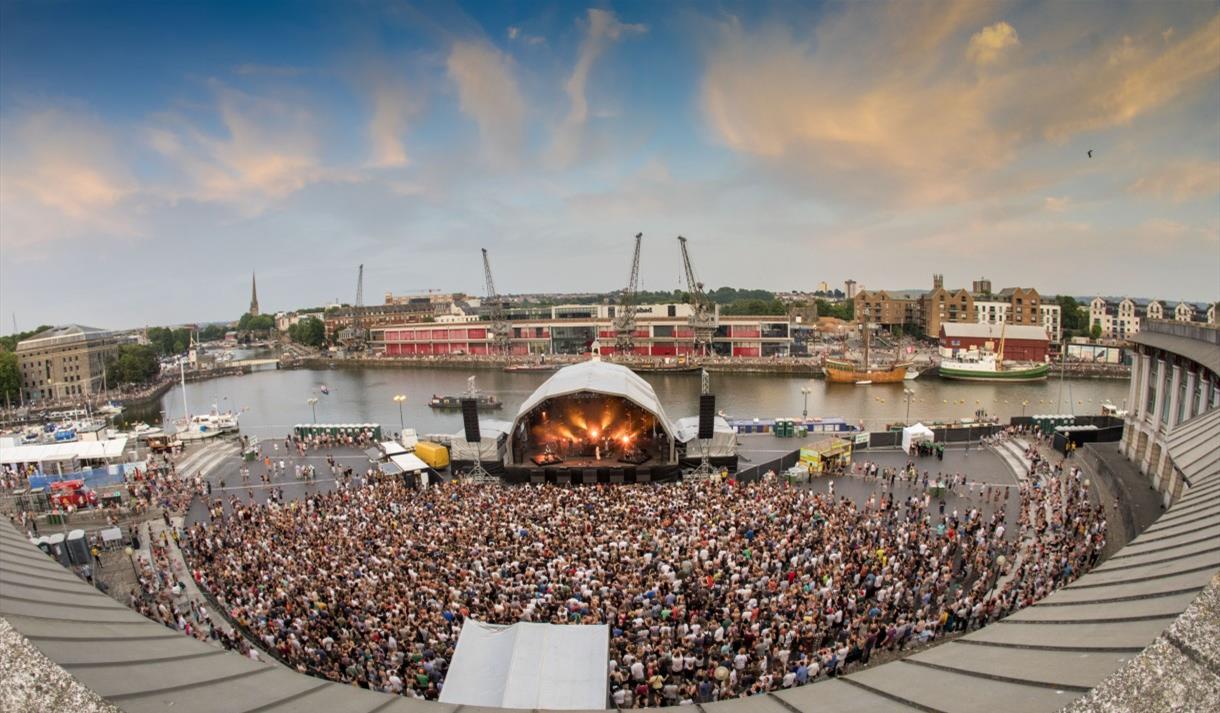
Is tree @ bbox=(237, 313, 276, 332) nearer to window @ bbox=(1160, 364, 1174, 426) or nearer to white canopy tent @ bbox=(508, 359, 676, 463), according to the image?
white canopy tent @ bbox=(508, 359, 676, 463)

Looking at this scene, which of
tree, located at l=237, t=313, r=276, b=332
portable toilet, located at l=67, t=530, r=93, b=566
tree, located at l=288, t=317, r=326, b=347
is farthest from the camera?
tree, located at l=237, t=313, r=276, b=332

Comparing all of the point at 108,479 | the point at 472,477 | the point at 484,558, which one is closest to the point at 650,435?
the point at 472,477

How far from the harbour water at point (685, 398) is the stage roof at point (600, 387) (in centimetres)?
1595

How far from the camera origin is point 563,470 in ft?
66.3

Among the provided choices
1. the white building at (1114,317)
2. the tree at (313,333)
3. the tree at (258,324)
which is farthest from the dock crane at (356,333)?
the white building at (1114,317)

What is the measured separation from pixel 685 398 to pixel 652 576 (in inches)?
1369

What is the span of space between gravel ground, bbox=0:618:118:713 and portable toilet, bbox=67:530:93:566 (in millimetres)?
15425

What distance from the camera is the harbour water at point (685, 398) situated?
38719 mm

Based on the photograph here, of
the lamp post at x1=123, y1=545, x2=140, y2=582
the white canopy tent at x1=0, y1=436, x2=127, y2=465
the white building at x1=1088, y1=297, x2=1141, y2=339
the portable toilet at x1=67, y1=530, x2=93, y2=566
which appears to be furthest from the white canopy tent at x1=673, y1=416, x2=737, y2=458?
the white building at x1=1088, y1=297, x2=1141, y2=339

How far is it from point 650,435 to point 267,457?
51.1ft

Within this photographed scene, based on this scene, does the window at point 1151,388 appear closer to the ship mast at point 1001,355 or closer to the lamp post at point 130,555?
the lamp post at point 130,555

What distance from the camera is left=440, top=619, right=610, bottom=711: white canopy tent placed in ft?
22.8

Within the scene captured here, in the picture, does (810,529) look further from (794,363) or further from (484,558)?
(794,363)

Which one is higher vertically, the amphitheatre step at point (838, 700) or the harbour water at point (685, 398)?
the amphitheatre step at point (838, 700)
